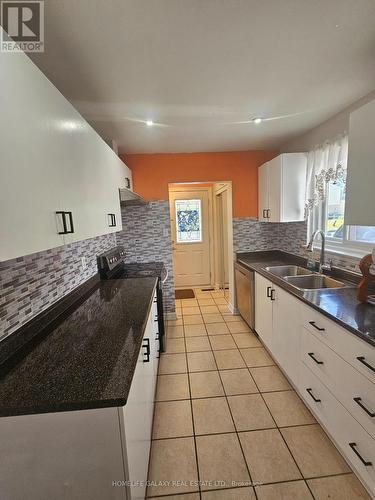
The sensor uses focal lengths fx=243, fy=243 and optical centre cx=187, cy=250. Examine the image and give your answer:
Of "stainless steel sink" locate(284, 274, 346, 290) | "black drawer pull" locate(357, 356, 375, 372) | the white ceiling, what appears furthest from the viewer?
"stainless steel sink" locate(284, 274, 346, 290)

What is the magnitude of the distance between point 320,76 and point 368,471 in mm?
2221

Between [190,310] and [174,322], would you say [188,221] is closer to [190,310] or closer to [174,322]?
[190,310]

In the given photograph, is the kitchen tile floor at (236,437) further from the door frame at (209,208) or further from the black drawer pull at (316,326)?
the door frame at (209,208)

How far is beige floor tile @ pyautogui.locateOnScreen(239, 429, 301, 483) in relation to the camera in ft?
4.45

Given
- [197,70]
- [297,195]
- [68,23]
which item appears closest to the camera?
[68,23]

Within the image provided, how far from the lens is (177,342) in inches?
111

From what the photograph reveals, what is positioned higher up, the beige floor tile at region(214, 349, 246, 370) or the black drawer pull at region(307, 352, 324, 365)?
the black drawer pull at region(307, 352, 324, 365)

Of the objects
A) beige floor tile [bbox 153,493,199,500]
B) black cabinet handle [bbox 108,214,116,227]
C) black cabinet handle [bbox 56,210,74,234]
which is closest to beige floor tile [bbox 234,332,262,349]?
beige floor tile [bbox 153,493,199,500]

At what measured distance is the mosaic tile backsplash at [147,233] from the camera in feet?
10.7

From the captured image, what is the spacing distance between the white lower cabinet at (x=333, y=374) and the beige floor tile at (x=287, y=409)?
94 millimetres

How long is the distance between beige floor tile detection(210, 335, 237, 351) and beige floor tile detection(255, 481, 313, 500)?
4.42ft

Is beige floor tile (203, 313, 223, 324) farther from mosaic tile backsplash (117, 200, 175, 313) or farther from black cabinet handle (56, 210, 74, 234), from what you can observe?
black cabinet handle (56, 210, 74, 234)

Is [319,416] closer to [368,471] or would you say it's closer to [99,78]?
[368,471]

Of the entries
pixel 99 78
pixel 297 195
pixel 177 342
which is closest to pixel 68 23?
pixel 99 78
